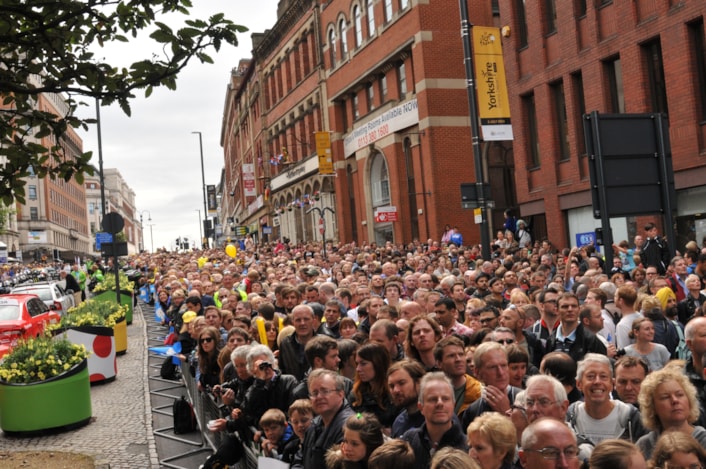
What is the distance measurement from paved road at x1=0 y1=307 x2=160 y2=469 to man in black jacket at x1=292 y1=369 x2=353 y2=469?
4.08 meters

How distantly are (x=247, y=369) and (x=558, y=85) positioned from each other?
19.8 meters

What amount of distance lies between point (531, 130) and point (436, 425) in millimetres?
22539

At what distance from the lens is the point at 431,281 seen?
44.6 feet

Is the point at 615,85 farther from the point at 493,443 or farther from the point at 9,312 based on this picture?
the point at 493,443

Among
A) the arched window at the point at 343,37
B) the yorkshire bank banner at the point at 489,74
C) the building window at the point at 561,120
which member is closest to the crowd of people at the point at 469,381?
the yorkshire bank banner at the point at 489,74

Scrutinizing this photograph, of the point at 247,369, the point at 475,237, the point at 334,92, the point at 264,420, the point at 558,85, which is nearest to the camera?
the point at 264,420

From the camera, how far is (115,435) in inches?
418

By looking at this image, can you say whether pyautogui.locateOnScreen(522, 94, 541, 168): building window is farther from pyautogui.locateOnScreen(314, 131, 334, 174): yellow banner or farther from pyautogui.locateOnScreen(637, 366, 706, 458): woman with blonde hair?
pyautogui.locateOnScreen(637, 366, 706, 458): woman with blonde hair

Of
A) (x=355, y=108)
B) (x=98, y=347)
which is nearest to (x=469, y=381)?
(x=98, y=347)

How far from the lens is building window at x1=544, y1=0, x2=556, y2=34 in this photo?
80.4ft

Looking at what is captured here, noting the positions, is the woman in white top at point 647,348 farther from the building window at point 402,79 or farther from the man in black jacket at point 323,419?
the building window at point 402,79

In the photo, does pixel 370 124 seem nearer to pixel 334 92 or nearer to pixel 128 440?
pixel 334 92

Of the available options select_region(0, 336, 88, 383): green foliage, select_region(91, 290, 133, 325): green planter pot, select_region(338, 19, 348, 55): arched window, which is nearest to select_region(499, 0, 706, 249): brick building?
select_region(91, 290, 133, 325): green planter pot

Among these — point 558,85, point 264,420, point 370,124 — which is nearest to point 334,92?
point 370,124
